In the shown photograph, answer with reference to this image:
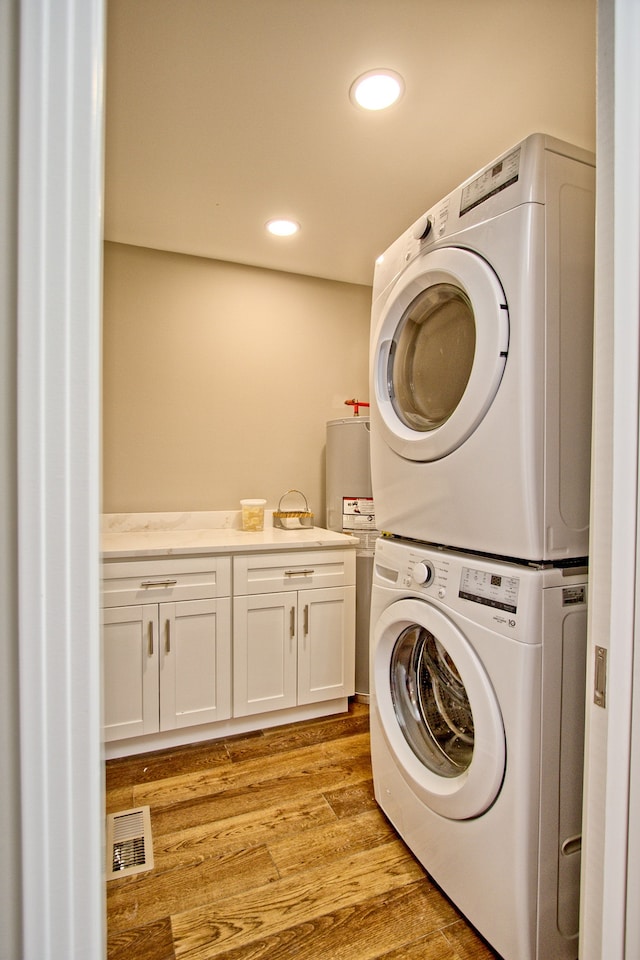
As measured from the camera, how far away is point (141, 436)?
257 centimetres

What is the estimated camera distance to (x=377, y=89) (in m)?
1.50

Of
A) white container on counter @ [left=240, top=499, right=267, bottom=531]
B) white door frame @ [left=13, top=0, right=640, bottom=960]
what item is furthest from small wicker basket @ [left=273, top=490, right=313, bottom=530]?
white door frame @ [left=13, top=0, right=640, bottom=960]

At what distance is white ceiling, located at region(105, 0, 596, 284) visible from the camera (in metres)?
1.27

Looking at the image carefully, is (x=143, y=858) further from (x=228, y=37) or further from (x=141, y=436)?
(x=228, y=37)

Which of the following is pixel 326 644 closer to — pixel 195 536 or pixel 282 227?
pixel 195 536

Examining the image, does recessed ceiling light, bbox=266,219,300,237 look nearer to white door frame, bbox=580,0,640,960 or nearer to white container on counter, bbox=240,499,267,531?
white container on counter, bbox=240,499,267,531

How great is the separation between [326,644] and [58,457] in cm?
209

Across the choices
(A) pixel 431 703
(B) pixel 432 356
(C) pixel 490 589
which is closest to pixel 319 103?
(B) pixel 432 356

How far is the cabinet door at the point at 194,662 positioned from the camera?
6.70ft

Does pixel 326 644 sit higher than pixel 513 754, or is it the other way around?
pixel 513 754

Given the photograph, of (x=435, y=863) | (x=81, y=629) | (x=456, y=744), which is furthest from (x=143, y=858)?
(x=81, y=629)

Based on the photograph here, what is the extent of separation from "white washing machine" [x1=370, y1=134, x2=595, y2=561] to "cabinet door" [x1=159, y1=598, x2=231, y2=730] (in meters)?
1.23

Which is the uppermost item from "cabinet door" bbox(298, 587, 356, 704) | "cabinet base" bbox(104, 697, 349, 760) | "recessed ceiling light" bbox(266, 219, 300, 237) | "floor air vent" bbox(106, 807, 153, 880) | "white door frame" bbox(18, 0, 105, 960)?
"recessed ceiling light" bbox(266, 219, 300, 237)

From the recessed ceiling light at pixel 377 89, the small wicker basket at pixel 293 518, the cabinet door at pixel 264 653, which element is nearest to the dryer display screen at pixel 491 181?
the recessed ceiling light at pixel 377 89
